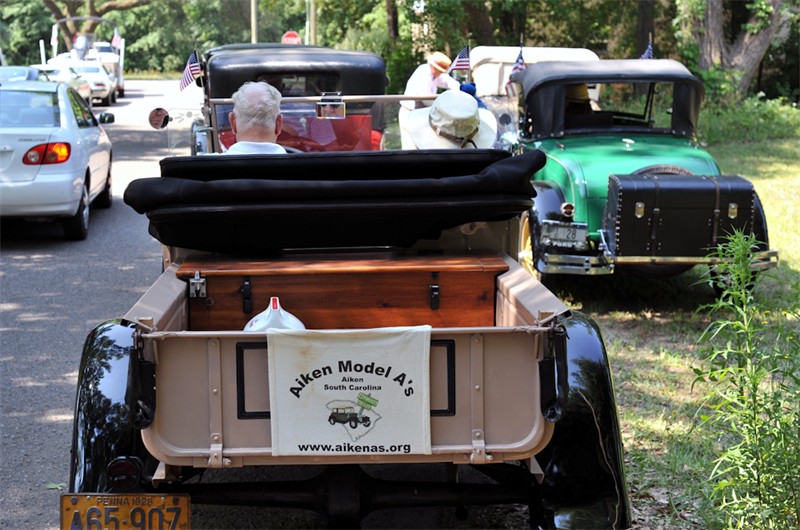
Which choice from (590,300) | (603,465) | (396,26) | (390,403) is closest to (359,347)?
(390,403)

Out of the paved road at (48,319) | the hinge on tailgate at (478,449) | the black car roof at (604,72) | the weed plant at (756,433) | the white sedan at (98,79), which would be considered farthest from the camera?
the white sedan at (98,79)

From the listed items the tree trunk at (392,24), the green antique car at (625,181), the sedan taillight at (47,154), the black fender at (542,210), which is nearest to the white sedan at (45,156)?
the sedan taillight at (47,154)

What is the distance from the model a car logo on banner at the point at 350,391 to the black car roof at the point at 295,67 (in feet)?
20.7

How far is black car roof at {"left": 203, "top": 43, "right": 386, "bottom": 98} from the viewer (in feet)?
30.6

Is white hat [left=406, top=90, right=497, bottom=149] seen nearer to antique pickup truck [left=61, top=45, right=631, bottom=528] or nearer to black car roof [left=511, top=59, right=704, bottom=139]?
antique pickup truck [left=61, top=45, right=631, bottom=528]

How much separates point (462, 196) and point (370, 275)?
56 centimetres

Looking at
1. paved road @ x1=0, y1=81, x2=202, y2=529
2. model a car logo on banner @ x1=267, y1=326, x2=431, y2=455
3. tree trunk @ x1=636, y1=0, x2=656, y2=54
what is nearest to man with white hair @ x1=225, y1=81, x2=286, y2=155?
paved road @ x1=0, y1=81, x2=202, y2=529

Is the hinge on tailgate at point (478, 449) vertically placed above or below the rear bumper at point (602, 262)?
above

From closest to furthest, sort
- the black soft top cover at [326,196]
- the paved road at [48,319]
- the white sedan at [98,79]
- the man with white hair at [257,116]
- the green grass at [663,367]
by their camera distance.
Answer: the black soft top cover at [326,196] < the green grass at [663,367] < the paved road at [48,319] < the man with white hair at [257,116] < the white sedan at [98,79]

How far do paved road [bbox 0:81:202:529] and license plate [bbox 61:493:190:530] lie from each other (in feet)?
4.20

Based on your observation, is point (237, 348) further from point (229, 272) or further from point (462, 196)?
point (462, 196)

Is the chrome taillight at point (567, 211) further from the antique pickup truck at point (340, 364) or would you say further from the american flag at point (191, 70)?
the antique pickup truck at point (340, 364)

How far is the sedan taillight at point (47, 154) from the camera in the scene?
1028 cm

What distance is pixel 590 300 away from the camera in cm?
889
